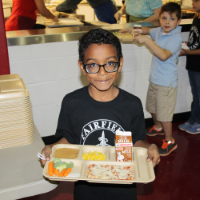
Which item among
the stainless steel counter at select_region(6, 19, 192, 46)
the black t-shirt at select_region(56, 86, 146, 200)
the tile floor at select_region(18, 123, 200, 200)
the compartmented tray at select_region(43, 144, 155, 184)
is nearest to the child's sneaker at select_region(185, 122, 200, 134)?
the tile floor at select_region(18, 123, 200, 200)

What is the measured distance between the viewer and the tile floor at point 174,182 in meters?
2.18

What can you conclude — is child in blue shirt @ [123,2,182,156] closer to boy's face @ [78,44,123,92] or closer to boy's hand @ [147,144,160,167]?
boy's face @ [78,44,123,92]

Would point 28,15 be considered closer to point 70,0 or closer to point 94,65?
point 70,0

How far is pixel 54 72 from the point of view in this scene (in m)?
2.62

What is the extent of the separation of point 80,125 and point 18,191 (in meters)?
0.43

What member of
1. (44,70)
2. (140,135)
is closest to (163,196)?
(140,135)

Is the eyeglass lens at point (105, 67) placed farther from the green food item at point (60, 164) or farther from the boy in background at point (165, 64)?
the boy in background at point (165, 64)

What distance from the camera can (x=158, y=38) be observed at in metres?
2.49

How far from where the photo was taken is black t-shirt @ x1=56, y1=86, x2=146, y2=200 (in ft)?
4.30

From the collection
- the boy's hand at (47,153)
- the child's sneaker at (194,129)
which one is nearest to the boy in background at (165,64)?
the child's sneaker at (194,129)

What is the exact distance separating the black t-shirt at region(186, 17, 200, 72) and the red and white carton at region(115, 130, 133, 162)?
195 cm

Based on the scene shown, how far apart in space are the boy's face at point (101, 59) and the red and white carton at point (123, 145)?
27 cm

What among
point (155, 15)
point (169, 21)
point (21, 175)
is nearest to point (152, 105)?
point (169, 21)

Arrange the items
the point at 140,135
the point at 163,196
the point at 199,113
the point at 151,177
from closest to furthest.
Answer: the point at 151,177 < the point at 140,135 < the point at 163,196 < the point at 199,113
